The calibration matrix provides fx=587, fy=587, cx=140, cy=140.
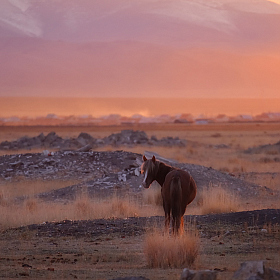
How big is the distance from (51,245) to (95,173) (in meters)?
15.6

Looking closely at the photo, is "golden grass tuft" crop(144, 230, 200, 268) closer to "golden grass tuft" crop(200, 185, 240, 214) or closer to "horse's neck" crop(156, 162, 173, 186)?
"horse's neck" crop(156, 162, 173, 186)

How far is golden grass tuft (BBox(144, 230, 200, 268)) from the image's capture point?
9.19 m

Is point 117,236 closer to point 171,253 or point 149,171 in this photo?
point 149,171

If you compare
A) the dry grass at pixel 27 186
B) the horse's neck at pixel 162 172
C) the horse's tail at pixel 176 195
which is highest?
the horse's neck at pixel 162 172

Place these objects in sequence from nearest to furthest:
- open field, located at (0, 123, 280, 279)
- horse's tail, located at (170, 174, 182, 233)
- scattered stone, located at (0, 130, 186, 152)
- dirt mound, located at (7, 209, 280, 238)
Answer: open field, located at (0, 123, 280, 279), horse's tail, located at (170, 174, 182, 233), dirt mound, located at (7, 209, 280, 238), scattered stone, located at (0, 130, 186, 152)

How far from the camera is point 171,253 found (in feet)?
30.3

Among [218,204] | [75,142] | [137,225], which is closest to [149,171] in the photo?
[137,225]

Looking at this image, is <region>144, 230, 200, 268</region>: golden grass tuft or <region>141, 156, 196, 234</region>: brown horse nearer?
<region>144, 230, 200, 268</region>: golden grass tuft

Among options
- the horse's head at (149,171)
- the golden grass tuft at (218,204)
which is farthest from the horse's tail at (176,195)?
the golden grass tuft at (218,204)

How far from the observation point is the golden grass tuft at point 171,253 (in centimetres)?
919

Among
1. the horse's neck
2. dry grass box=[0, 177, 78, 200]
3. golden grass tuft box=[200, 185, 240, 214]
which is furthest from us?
dry grass box=[0, 177, 78, 200]

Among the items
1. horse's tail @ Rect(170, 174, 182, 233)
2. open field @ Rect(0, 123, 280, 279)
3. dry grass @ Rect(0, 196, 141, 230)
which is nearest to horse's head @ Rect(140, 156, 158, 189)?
horse's tail @ Rect(170, 174, 182, 233)

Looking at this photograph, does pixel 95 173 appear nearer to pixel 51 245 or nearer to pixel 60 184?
pixel 60 184

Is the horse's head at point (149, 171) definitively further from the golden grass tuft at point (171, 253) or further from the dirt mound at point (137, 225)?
the dirt mound at point (137, 225)
